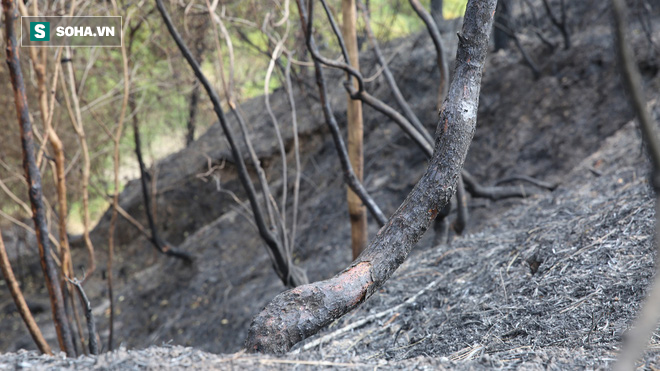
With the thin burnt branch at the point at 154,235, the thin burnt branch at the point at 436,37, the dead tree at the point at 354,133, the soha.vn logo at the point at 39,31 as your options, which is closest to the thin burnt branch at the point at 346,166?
the dead tree at the point at 354,133

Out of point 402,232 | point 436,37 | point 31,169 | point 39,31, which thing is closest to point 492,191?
point 436,37

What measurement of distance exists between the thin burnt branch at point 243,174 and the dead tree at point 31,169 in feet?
2.56

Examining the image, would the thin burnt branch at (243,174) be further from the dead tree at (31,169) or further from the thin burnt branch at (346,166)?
the dead tree at (31,169)

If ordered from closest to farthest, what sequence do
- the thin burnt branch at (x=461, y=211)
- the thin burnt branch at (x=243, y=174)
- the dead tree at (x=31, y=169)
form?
1. the dead tree at (x=31, y=169)
2. the thin burnt branch at (x=243, y=174)
3. the thin burnt branch at (x=461, y=211)

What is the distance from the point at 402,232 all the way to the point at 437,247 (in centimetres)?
214

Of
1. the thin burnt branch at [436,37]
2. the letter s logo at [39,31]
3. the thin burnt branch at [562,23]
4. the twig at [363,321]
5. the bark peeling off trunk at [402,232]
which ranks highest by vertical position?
the thin burnt branch at [562,23]

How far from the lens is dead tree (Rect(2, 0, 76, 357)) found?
269cm

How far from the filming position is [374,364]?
1.31 m

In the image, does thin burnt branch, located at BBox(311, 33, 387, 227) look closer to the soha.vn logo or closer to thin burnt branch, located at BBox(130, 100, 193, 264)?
the soha.vn logo

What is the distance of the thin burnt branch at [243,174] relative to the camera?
2.97m

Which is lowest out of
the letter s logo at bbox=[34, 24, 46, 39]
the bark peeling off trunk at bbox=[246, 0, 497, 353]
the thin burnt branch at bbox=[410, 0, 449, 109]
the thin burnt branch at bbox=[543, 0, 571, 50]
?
the bark peeling off trunk at bbox=[246, 0, 497, 353]

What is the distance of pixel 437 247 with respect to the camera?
359cm

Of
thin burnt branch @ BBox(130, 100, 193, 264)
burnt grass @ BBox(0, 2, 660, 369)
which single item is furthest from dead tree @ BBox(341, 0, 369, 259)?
thin burnt branch @ BBox(130, 100, 193, 264)

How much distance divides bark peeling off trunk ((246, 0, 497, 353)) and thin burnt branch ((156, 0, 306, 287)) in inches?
71.0
